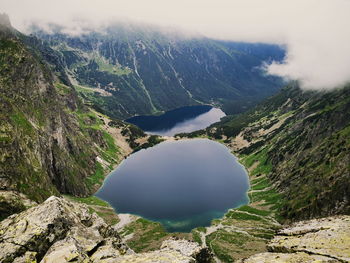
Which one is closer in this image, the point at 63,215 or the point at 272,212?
the point at 63,215

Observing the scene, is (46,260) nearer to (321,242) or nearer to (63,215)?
(63,215)

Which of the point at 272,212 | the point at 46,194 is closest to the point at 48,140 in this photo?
the point at 46,194

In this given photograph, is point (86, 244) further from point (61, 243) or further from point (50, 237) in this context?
point (50, 237)

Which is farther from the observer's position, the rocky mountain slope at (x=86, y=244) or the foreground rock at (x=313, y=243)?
the foreground rock at (x=313, y=243)

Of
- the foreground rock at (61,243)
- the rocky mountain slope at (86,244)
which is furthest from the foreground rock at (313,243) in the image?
the foreground rock at (61,243)

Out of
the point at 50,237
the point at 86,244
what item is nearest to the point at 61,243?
the point at 50,237

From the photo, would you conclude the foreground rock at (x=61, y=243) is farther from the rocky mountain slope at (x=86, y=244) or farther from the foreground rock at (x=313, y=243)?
the foreground rock at (x=313, y=243)
